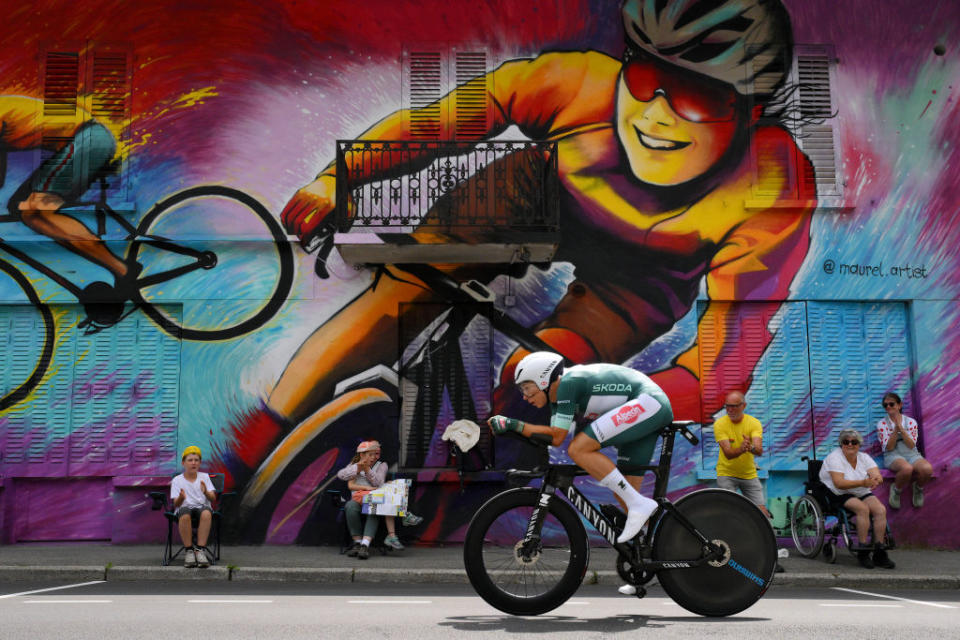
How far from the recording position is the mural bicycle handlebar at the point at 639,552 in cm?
589

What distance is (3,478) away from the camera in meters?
12.1

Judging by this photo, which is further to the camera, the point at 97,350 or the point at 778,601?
the point at 97,350

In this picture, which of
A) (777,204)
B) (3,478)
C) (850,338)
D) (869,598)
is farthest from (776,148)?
(3,478)

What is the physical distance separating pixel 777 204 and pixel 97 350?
9.39 m

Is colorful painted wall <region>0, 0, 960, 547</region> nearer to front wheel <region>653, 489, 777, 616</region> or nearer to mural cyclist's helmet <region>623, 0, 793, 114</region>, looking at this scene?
mural cyclist's helmet <region>623, 0, 793, 114</region>

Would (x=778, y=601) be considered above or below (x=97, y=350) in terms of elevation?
below

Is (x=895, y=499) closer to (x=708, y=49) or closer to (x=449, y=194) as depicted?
(x=708, y=49)

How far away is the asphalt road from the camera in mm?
5680

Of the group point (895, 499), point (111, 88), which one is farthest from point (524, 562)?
point (111, 88)

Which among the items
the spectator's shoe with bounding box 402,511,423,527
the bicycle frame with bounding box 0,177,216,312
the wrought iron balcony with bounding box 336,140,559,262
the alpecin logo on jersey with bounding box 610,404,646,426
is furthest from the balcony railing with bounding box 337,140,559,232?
the alpecin logo on jersey with bounding box 610,404,646,426

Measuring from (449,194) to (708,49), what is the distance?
4304mm

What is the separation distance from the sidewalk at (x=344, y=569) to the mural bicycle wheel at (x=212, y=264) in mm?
3103

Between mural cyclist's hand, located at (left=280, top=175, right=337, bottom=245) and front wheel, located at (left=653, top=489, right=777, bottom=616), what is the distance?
7827 millimetres

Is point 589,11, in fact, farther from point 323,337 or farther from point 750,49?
point 323,337
